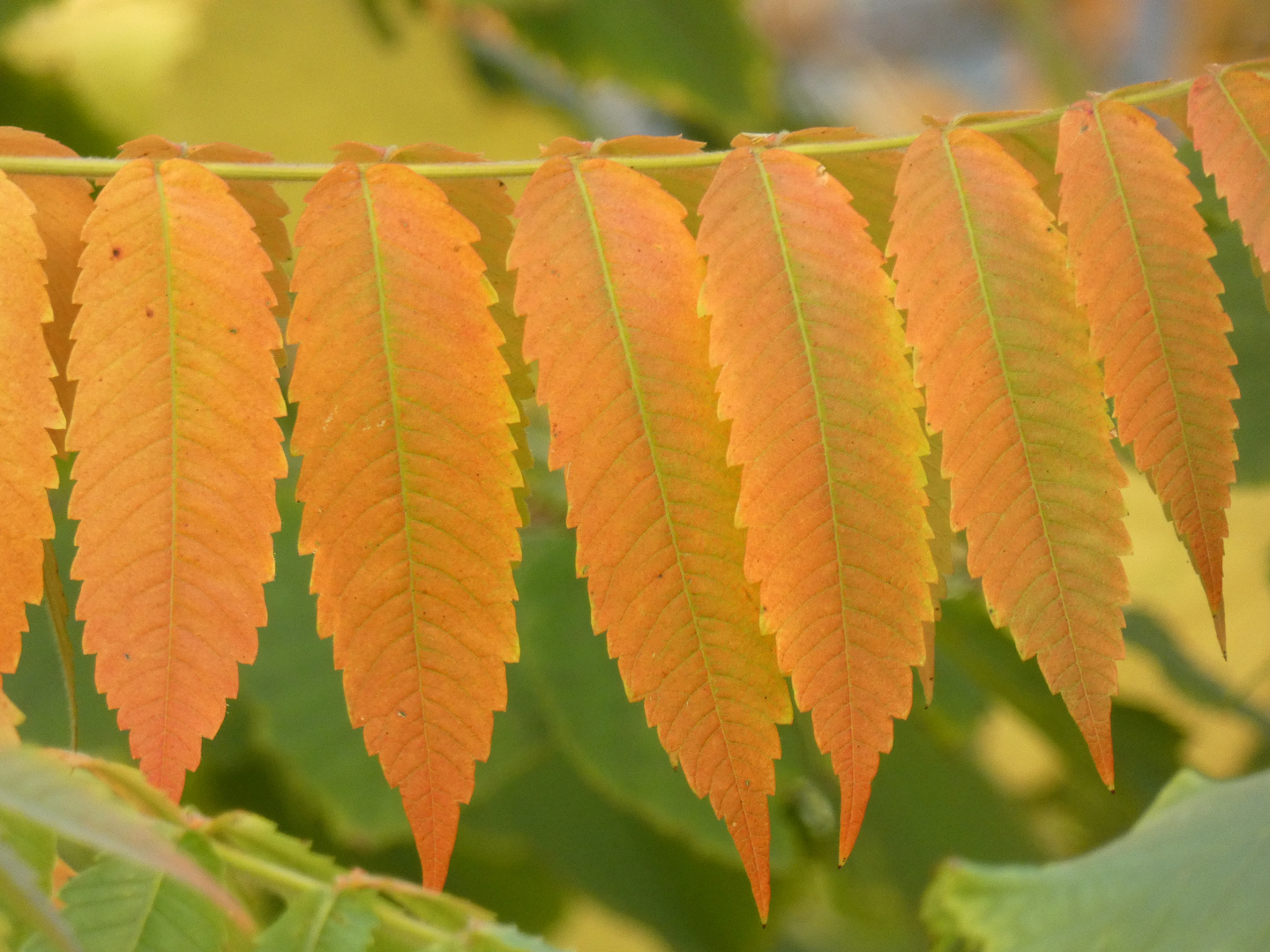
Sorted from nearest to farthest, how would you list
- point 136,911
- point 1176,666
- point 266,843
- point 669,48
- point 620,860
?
point 136,911, point 266,843, point 1176,666, point 620,860, point 669,48

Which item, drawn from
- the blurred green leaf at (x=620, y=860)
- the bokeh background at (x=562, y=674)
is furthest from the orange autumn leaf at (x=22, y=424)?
the blurred green leaf at (x=620, y=860)

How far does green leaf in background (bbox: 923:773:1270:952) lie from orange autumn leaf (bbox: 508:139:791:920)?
0.31m

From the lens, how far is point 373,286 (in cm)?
64

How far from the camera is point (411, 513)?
62 cm

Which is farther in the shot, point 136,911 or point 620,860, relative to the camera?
point 620,860

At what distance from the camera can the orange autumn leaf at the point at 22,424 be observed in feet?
1.97

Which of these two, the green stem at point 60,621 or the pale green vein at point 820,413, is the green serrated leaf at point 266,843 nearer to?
the green stem at point 60,621

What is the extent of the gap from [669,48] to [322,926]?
6.61 ft

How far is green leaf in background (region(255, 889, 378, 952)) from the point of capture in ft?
2.10

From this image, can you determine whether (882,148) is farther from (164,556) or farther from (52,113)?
(52,113)

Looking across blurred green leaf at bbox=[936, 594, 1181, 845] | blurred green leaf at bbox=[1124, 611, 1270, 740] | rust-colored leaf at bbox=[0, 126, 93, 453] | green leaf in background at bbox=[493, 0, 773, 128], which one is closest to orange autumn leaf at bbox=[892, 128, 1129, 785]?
rust-colored leaf at bbox=[0, 126, 93, 453]

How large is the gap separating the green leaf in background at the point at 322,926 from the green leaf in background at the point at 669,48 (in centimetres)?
178

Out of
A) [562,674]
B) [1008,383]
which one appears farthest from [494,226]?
[562,674]

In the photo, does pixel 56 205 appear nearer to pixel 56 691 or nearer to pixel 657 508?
pixel 657 508
